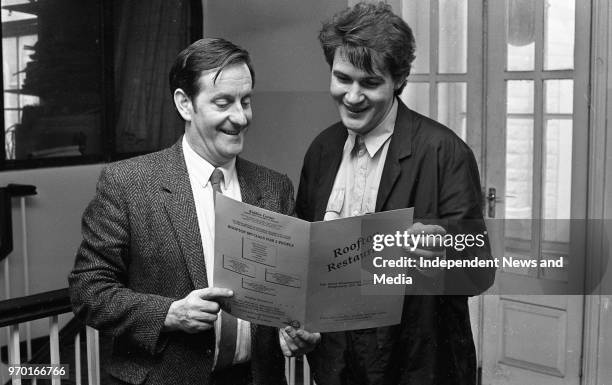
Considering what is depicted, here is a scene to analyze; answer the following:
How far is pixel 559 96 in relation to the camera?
353 cm

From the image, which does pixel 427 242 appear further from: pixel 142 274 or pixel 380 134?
pixel 142 274

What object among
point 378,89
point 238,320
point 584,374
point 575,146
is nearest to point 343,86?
point 378,89

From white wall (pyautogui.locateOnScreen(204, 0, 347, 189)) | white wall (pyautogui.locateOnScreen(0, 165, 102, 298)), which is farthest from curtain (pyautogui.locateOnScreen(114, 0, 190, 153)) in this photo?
white wall (pyautogui.locateOnScreen(204, 0, 347, 189))

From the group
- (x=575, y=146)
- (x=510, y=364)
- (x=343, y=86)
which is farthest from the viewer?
(x=510, y=364)

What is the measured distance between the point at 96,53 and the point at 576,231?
11.3 ft

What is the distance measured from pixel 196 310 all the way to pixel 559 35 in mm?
2437

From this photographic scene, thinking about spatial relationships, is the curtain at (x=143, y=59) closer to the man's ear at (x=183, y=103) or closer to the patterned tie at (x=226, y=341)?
the man's ear at (x=183, y=103)

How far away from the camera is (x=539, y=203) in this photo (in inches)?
143

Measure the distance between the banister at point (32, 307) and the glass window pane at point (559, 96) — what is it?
7.52ft

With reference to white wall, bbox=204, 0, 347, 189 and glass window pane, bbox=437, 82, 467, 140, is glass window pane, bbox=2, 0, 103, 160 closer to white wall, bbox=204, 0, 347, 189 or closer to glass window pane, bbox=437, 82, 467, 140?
white wall, bbox=204, 0, 347, 189

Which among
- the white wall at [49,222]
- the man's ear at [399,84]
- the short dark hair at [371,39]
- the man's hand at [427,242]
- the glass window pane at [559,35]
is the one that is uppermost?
the glass window pane at [559,35]

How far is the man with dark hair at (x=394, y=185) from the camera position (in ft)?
6.56

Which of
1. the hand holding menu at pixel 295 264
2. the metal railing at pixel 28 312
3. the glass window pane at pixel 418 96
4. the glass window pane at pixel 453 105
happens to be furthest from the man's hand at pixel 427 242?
the glass window pane at pixel 418 96

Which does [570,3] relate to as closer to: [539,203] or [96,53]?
[539,203]
